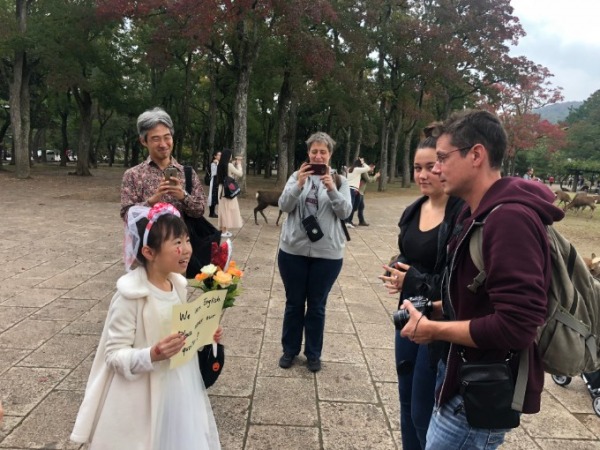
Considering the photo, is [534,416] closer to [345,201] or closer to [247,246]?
[345,201]

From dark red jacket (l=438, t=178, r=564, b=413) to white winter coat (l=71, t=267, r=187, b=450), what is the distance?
1316 millimetres

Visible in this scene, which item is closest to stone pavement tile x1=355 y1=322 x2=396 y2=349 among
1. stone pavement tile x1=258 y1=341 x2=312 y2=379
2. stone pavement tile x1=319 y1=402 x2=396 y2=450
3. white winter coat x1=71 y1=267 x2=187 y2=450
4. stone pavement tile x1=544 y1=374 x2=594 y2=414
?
stone pavement tile x1=258 y1=341 x2=312 y2=379

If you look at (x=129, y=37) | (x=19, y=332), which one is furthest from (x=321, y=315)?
(x=129, y=37)

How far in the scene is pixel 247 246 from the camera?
853cm

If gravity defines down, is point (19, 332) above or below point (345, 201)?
below

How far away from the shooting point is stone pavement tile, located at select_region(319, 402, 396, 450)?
8.92 ft

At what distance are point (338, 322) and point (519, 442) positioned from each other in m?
2.24

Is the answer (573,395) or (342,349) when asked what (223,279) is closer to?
(342,349)

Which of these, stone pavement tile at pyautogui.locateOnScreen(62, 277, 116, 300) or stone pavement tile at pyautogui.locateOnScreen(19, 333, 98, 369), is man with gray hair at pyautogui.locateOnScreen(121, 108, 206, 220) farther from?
stone pavement tile at pyautogui.locateOnScreen(62, 277, 116, 300)

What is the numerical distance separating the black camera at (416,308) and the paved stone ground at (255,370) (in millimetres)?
1293

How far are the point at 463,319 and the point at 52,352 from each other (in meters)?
3.52

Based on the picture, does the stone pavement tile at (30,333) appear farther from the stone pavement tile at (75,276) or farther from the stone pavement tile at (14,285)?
the stone pavement tile at (75,276)

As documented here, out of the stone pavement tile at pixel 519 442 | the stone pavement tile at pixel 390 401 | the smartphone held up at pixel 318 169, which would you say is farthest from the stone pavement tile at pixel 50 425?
the stone pavement tile at pixel 519 442

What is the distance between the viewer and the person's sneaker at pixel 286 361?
364 cm
